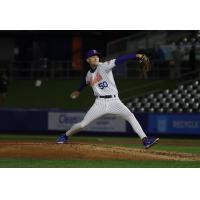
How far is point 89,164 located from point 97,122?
1021cm

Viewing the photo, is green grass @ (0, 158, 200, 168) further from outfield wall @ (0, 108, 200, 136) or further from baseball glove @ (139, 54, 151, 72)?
outfield wall @ (0, 108, 200, 136)

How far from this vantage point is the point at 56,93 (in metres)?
28.3

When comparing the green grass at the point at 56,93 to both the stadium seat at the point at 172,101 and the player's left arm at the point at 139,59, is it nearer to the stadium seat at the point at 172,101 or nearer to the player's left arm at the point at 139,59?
the stadium seat at the point at 172,101

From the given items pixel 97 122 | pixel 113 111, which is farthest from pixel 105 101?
pixel 97 122

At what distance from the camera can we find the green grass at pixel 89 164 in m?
11.9

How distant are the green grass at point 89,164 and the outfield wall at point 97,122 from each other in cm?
946

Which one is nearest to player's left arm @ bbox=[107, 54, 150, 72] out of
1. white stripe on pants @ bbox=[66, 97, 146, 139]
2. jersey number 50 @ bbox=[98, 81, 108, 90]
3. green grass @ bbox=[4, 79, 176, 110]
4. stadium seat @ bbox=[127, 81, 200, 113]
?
jersey number 50 @ bbox=[98, 81, 108, 90]

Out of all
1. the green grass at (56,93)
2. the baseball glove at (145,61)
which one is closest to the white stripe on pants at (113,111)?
the baseball glove at (145,61)

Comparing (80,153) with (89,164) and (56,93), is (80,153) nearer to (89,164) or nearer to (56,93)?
(89,164)

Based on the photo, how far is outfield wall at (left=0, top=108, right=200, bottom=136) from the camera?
2212 cm

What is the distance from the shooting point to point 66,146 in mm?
13578

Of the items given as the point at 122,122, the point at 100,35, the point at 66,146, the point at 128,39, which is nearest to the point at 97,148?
the point at 66,146

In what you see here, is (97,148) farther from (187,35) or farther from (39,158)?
(187,35)

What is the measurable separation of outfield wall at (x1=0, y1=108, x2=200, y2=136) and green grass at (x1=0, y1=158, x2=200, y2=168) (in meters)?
9.46
